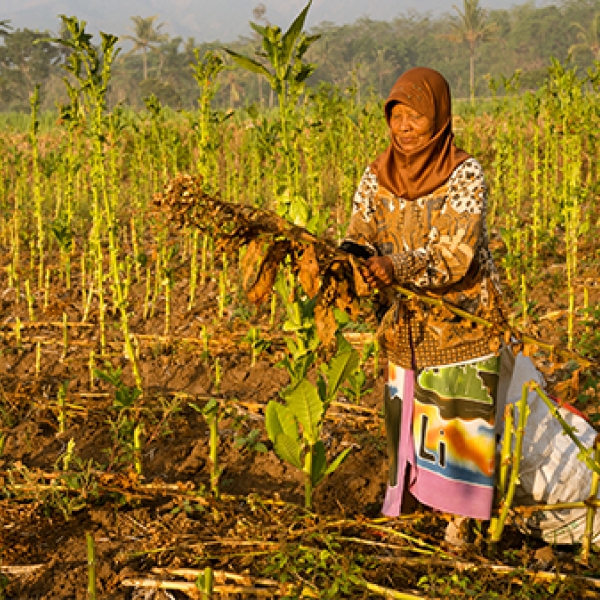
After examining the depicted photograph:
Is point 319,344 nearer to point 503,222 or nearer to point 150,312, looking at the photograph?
point 150,312

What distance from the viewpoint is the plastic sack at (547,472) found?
2.29m

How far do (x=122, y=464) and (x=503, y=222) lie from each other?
5272 millimetres

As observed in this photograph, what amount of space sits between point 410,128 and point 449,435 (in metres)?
0.98

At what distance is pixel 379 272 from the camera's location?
5.81 ft

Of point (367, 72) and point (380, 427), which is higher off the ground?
point (367, 72)

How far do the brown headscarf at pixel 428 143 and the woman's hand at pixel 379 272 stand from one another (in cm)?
38

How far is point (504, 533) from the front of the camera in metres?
2.45

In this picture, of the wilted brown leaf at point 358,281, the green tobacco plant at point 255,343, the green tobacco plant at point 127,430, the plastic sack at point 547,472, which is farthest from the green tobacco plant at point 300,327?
the green tobacco plant at point 255,343

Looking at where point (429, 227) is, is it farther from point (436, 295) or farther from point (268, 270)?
point (268, 270)

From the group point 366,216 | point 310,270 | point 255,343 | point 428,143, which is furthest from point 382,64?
point 310,270

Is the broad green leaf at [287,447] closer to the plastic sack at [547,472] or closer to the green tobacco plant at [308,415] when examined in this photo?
the green tobacco plant at [308,415]

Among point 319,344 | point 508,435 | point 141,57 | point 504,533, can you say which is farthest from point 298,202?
point 141,57

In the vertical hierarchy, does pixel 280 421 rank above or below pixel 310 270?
below

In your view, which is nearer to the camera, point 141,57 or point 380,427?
point 380,427
